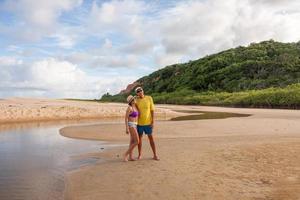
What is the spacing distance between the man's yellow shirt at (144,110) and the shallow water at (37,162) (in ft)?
6.14

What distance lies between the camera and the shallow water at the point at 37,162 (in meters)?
8.51

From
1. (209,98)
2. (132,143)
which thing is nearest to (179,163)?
(132,143)

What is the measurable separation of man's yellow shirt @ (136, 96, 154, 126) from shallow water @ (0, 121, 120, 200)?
6.14ft

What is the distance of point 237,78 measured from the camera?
80.1m

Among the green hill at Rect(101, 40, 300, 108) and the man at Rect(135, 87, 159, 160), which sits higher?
the green hill at Rect(101, 40, 300, 108)

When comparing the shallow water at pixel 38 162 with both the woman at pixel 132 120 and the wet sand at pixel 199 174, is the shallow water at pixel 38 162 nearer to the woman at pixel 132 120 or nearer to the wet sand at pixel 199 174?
the wet sand at pixel 199 174

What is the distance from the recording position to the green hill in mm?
54094

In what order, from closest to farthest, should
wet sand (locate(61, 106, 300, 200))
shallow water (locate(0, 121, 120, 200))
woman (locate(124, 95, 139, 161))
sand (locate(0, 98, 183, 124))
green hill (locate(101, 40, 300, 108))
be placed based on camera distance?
1. wet sand (locate(61, 106, 300, 200))
2. shallow water (locate(0, 121, 120, 200))
3. woman (locate(124, 95, 139, 161))
4. sand (locate(0, 98, 183, 124))
5. green hill (locate(101, 40, 300, 108))

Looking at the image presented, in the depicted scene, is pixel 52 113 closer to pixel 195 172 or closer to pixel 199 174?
pixel 195 172

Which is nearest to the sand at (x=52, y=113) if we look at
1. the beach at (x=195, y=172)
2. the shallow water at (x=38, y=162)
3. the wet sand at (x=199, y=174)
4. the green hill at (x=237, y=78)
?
the shallow water at (x=38, y=162)

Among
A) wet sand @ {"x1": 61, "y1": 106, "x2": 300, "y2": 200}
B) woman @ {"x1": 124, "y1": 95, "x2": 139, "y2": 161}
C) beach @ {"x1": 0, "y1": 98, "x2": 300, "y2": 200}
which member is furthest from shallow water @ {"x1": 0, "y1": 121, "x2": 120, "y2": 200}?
woman @ {"x1": 124, "y1": 95, "x2": 139, "y2": 161}

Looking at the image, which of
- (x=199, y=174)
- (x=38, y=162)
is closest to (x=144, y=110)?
(x=199, y=174)

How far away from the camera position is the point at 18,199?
785cm

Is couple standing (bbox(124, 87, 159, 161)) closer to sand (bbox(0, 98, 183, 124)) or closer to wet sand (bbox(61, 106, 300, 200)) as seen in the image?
wet sand (bbox(61, 106, 300, 200))
